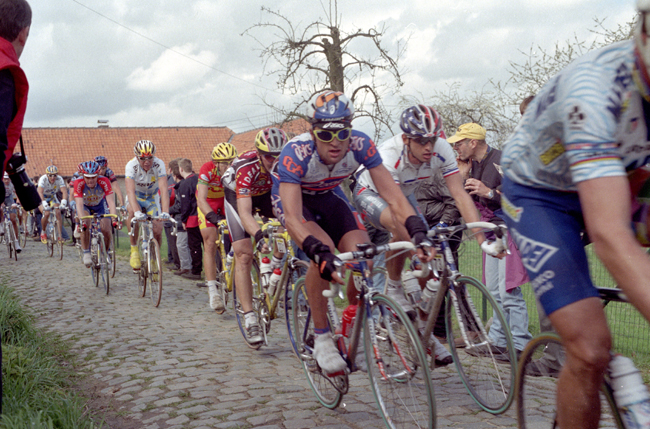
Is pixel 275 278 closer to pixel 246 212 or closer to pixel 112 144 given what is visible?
pixel 246 212

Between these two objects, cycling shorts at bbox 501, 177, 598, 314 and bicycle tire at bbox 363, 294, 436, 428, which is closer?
cycling shorts at bbox 501, 177, 598, 314

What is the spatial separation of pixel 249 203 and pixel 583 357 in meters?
4.53

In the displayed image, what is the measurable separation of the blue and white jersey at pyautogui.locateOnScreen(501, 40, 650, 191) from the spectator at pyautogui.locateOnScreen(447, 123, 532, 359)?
11.1 feet

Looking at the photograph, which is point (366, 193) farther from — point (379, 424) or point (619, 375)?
point (619, 375)

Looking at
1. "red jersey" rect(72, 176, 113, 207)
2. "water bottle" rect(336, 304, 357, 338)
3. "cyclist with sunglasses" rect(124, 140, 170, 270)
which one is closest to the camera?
"water bottle" rect(336, 304, 357, 338)

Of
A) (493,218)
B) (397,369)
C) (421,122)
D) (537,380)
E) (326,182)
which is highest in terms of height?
(421,122)

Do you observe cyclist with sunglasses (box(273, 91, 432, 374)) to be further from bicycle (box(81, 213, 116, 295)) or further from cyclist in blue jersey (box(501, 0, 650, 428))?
bicycle (box(81, 213, 116, 295))

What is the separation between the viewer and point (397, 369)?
358 cm

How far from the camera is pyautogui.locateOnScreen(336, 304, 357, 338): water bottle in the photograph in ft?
13.5

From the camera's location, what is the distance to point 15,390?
4285 millimetres

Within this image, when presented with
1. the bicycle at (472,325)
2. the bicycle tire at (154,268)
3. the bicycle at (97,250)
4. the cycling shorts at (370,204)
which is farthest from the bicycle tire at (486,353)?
the bicycle at (97,250)

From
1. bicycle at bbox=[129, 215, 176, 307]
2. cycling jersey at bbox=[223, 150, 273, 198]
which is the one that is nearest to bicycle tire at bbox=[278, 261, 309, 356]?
cycling jersey at bbox=[223, 150, 273, 198]

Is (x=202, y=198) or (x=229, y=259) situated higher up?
(x=202, y=198)

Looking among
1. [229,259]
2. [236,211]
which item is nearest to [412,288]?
[236,211]
